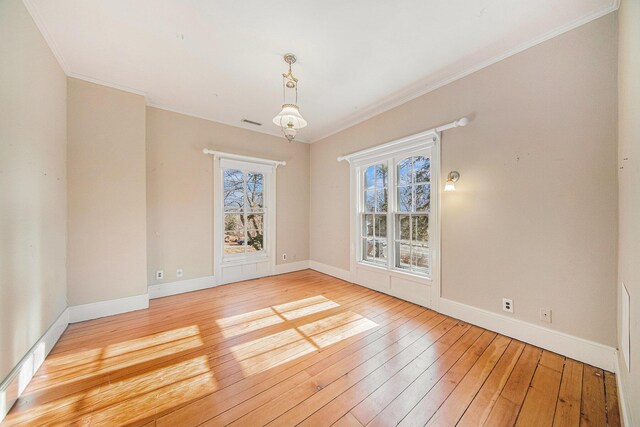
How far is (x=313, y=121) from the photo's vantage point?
159 inches

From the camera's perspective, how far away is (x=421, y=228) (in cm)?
308

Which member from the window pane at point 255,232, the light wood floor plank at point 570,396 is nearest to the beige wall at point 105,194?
the window pane at point 255,232

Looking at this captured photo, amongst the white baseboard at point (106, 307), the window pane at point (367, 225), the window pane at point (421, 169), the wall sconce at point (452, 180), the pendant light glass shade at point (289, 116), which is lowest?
the white baseboard at point (106, 307)

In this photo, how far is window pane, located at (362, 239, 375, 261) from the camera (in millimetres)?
3818

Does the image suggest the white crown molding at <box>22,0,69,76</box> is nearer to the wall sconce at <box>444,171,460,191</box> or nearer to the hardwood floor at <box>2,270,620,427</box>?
the hardwood floor at <box>2,270,620,427</box>

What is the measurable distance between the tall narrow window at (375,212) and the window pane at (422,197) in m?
0.49

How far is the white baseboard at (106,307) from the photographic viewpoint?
104 inches

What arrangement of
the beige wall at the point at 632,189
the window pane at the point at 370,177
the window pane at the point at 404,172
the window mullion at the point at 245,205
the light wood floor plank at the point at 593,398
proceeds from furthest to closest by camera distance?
the window mullion at the point at 245,205, the window pane at the point at 370,177, the window pane at the point at 404,172, the light wood floor plank at the point at 593,398, the beige wall at the point at 632,189

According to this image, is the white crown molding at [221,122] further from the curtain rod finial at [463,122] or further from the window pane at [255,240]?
the curtain rod finial at [463,122]

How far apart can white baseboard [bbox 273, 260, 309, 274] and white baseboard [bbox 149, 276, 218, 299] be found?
120 centimetres

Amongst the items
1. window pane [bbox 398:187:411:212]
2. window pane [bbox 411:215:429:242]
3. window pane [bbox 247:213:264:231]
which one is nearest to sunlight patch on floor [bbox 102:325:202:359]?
window pane [bbox 247:213:264:231]

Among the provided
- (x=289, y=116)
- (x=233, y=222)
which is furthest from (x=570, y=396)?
(x=233, y=222)

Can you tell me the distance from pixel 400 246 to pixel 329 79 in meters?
2.43

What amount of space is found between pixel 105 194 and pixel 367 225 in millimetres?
3598
